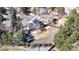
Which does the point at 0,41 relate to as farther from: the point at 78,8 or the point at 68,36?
the point at 78,8

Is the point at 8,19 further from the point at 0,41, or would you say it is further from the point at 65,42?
the point at 65,42

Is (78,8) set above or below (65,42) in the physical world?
above
